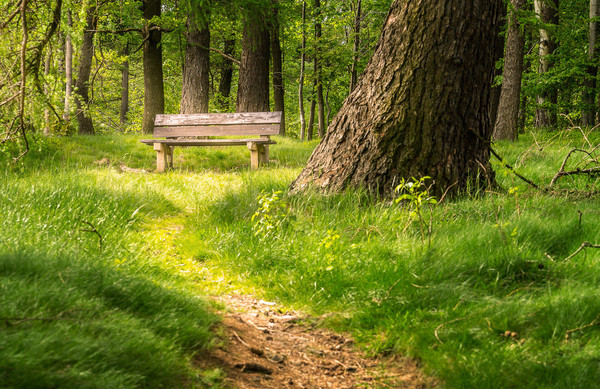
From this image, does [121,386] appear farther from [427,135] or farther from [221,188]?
[221,188]

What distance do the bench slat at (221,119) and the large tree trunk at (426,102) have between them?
4517mm

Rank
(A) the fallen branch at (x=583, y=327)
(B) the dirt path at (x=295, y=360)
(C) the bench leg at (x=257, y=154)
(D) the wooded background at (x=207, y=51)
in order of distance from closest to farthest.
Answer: (B) the dirt path at (x=295, y=360) < (A) the fallen branch at (x=583, y=327) < (D) the wooded background at (x=207, y=51) < (C) the bench leg at (x=257, y=154)

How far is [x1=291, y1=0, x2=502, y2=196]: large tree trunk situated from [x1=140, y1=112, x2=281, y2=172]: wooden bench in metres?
4.24

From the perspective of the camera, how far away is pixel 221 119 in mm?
9109

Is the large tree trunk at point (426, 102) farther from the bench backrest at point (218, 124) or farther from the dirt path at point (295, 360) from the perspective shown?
the bench backrest at point (218, 124)

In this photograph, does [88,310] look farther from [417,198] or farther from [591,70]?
[591,70]

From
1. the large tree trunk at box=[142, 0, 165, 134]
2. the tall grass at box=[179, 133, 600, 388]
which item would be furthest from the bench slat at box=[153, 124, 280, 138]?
the tall grass at box=[179, 133, 600, 388]

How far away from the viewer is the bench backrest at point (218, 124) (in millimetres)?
8930

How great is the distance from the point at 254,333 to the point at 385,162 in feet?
7.82

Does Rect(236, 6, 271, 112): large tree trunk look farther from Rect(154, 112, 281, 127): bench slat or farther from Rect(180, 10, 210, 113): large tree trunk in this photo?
Rect(154, 112, 281, 127): bench slat

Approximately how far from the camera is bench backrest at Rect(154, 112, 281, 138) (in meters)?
8.93

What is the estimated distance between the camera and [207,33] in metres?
11.6

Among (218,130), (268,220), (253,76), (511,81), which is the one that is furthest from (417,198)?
(253,76)

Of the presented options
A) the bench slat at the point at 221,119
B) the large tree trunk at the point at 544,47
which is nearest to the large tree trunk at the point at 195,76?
the bench slat at the point at 221,119
